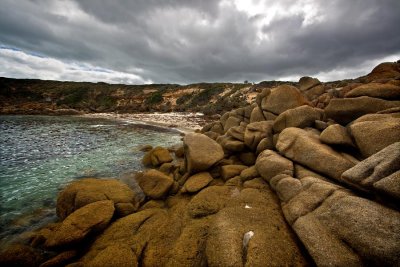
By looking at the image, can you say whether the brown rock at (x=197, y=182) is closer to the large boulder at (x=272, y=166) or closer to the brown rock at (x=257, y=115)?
the large boulder at (x=272, y=166)

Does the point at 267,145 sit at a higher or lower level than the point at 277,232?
higher

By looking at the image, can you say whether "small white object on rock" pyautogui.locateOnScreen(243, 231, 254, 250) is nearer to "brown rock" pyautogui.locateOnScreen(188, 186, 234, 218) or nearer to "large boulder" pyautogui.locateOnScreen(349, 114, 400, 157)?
"brown rock" pyautogui.locateOnScreen(188, 186, 234, 218)

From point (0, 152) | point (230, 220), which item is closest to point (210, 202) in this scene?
point (230, 220)

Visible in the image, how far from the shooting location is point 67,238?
6570 millimetres

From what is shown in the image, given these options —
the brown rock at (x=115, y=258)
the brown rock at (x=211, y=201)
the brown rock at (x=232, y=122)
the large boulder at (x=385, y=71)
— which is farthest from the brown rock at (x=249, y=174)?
the large boulder at (x=385, y=71)

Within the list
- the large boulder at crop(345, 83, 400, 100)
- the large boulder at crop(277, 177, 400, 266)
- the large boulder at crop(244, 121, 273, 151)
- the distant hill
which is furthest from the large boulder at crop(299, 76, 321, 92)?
the distant hill

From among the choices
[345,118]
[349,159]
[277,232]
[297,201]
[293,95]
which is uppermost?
[293,95]

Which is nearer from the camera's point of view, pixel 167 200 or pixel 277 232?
pixel 277 232

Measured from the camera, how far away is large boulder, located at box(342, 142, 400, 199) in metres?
4.61

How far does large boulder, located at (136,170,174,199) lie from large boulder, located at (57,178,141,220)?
90 cm

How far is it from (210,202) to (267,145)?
5.29 m

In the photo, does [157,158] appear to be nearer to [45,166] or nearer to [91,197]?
[91,197]

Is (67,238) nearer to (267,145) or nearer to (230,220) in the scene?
(230,220)

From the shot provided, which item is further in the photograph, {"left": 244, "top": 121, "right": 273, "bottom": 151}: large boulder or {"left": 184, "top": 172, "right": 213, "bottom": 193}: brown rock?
{"left": 244, "top": 121, "right": 273, "bottom": 151}: large boulder
